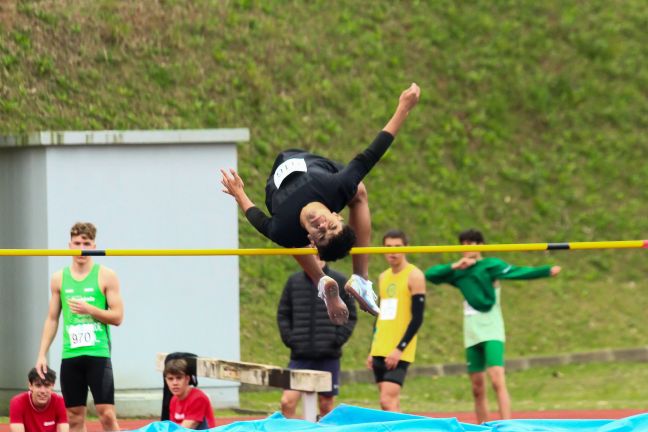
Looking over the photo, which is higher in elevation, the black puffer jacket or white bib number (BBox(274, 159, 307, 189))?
white bib number (BBox(274, 159, 307, 189))

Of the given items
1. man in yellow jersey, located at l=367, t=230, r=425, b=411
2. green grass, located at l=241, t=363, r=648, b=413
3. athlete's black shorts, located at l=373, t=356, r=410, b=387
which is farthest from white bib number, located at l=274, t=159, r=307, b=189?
green grass, located at l=241, t=363, r=648, b=413

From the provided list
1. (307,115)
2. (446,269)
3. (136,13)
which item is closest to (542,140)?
(307,115)

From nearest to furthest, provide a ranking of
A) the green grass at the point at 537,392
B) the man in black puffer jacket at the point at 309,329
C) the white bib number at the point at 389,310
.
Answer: the man in black puffer jacket at the point at 309,329 → the white bib number at the point at 389,310 → the green grass at the point at 537,392

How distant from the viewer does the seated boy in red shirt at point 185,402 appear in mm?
10453

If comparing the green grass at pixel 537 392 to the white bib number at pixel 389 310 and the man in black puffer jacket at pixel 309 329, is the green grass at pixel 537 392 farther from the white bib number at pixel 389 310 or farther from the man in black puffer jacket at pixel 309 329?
the man in black puffer jacket at pixel 309 329

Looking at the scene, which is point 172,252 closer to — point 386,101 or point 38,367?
point 38,367

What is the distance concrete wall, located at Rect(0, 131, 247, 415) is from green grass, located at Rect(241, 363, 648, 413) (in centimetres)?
144

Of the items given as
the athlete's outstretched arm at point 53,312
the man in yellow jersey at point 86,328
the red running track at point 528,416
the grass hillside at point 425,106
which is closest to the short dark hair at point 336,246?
the man in yellow jersey at point 86,328

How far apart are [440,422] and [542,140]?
15.5 meters

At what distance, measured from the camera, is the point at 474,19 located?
24953 millimetres

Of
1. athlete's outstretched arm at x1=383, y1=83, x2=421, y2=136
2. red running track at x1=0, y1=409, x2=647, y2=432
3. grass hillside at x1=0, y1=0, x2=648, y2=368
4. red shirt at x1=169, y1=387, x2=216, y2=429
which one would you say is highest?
grass hillside at x1=0, y1=0, x2=648, y2=368

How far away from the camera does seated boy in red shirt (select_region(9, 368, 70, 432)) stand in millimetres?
10141

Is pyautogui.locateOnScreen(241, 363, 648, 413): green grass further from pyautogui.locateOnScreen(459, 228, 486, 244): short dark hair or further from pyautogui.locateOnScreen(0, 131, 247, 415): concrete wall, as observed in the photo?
pyautogui.locateOnScreen(459, 228, 486, 244): short dark hair

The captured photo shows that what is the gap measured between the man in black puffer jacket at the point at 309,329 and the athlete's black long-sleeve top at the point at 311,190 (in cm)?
217
